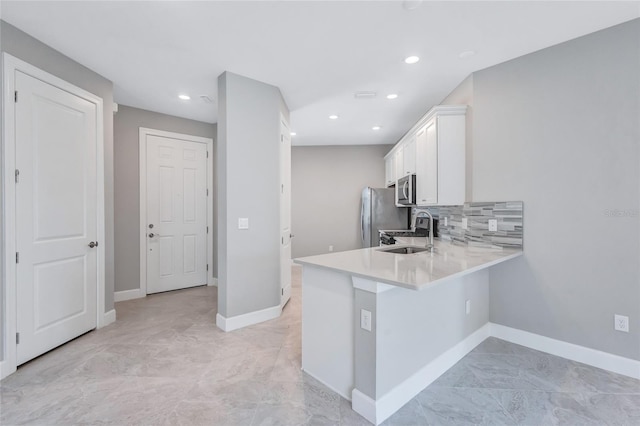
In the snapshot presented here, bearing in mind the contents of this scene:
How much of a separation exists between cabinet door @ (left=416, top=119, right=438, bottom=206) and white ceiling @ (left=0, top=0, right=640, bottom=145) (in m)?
0.52

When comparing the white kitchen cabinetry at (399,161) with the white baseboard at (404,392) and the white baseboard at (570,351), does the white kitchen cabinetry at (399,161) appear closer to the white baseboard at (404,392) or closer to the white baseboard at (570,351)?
the white baseboard at (570,351)

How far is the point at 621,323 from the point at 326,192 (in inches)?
190

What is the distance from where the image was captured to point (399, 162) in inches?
186

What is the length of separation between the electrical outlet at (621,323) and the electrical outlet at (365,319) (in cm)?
199

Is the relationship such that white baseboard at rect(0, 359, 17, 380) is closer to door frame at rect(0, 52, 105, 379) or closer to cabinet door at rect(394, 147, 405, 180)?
door frame at rect(0, 52, 105, 379)

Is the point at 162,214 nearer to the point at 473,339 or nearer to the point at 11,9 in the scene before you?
the point at 11,9

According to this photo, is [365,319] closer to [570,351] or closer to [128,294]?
[570,351]

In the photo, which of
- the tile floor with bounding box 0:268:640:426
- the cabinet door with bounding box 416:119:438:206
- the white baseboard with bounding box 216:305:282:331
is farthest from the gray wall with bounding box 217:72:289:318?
the cabinet door with bounding box 416:119:438:206

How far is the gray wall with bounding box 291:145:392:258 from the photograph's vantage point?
6246 mm

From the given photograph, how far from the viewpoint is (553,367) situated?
2168 mm

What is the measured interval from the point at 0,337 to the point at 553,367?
4.11 metres

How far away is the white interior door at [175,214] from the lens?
160 inches

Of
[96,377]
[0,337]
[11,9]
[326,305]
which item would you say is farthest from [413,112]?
[0,337]

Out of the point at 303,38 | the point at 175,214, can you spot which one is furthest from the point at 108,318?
the point at 303,38
